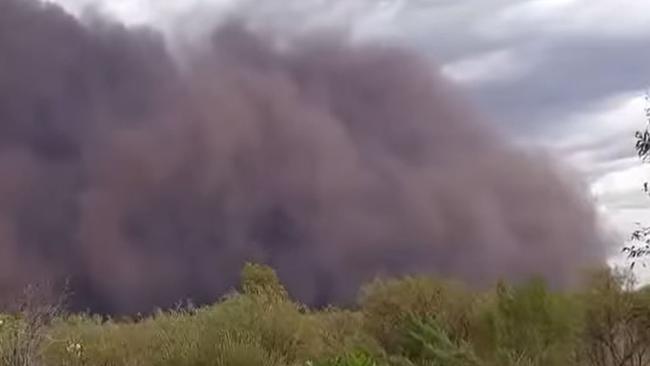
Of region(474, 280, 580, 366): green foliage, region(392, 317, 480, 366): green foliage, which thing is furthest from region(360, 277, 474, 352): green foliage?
region(392, 317, 480, 366): green foliage

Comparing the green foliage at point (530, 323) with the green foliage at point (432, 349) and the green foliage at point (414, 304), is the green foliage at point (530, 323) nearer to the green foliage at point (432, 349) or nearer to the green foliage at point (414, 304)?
the green foliage at point (414, 304)

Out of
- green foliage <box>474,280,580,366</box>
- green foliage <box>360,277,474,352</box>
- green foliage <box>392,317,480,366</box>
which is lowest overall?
green foliage <box>392,317,480,366</box>

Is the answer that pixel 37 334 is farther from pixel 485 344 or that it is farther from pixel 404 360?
pixel 485 344

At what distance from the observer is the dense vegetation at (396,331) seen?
23.0 metres

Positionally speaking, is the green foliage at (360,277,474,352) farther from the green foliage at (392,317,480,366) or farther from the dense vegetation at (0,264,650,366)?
the green foliage at (392,317,480,366)

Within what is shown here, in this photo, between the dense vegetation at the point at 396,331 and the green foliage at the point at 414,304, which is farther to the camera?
the green foliage at the point at 414,304

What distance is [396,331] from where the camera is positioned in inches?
988

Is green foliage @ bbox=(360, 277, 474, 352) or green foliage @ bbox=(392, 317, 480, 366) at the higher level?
green foliage @ bbox=(360, 277, 474, 352)

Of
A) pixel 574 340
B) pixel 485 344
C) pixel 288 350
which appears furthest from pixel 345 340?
pixel 574 340

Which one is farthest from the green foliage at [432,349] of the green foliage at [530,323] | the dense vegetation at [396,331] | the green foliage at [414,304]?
the green foliage at [414,304]

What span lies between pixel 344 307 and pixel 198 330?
31.1 ft

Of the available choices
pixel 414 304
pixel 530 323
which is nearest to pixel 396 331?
pixel 530 323

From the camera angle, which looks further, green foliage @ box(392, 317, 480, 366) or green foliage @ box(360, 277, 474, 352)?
green foliage @ box(360, 277, 474, 352)

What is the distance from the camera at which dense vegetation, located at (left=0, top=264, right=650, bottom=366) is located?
23.0 metres
